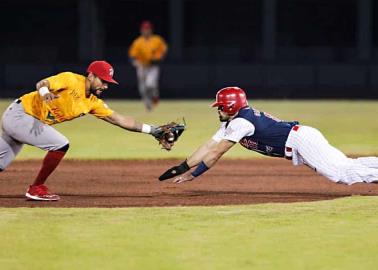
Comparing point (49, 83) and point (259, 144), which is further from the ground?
point (49, 83)

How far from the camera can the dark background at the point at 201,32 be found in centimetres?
4066

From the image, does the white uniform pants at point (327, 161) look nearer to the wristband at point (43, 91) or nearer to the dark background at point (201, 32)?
the wristband at point (43, 91)

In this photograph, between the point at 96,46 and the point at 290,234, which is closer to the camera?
the point at 290,234

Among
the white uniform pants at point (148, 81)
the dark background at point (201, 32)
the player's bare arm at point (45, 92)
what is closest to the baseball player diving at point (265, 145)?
the player's bare arm at point (45, 92)

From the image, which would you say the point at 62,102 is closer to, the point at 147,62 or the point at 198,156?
the point at 198,156

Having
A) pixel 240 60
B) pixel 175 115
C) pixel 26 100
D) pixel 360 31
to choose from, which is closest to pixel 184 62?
pixel 240 60

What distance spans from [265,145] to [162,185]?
3.04 meters

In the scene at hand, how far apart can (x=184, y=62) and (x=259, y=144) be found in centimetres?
2794

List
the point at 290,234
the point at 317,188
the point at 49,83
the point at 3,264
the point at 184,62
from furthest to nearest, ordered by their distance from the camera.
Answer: the point at 184,62, the point at 317,188, the point at 49,83, the point at 290,234, the point at 3,264

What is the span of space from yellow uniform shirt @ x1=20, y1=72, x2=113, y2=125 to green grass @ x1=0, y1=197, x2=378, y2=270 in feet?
3.87

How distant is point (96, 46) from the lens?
41.1 meters

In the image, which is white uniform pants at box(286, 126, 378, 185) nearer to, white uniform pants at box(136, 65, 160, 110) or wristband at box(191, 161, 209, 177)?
wristband at box(191, 161, 209, 177)

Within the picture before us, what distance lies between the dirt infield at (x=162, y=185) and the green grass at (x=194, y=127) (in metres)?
1.50

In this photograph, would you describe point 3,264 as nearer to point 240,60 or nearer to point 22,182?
point 22,182
